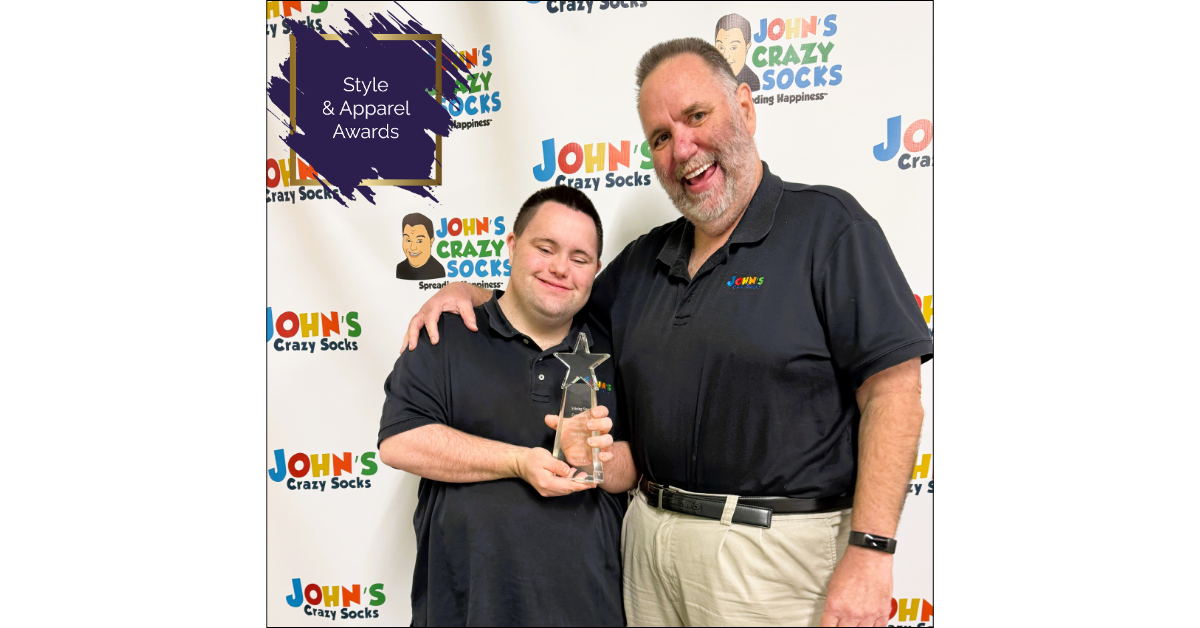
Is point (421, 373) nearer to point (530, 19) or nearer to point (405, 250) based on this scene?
point (405, 250)

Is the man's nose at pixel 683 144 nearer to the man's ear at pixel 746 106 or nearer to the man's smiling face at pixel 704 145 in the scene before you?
the man's smiling face at pixel 704 145

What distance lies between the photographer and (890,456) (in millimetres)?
1504

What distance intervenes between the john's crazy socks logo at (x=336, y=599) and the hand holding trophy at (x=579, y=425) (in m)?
1.41

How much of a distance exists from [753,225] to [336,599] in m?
2.36

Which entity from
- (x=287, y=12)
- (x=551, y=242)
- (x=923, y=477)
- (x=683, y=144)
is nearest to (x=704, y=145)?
(x=683, y=144)

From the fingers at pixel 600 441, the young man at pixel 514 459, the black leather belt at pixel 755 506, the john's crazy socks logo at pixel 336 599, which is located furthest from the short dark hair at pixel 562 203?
the john's crazy socks logo at pixel 336 599

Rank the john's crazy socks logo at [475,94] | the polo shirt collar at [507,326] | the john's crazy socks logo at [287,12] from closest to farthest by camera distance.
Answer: the polo shirt collar at [507,326], the john's crazy socks logo at [475,94], the john's crazy socks logo at [287,12]

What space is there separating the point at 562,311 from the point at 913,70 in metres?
1.63

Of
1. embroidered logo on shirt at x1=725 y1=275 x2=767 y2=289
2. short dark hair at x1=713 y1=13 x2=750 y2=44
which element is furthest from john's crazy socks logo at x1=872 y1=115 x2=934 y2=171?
embroidered logo on shirt at x1=725 y1=275 x2=767 y2=289

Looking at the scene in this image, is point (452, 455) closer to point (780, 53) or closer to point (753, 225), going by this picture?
point (753, 225)

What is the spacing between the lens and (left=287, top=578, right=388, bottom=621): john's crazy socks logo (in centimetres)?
262

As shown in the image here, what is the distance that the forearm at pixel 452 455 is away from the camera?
1.81m

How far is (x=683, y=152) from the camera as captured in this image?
178cm
